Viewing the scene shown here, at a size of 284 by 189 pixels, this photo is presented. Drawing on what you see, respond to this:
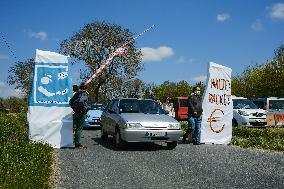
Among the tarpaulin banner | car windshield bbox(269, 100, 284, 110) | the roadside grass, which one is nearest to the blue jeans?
the tarpaulin banner

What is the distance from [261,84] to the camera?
190ft

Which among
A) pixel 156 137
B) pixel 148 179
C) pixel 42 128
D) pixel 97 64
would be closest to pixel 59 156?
pixel 42 128

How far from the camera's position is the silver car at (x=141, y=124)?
1195 cm

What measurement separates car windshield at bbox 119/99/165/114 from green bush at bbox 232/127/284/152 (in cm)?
319

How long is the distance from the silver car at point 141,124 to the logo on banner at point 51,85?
181 centimetres

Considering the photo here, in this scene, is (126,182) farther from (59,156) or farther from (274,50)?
(274,50)

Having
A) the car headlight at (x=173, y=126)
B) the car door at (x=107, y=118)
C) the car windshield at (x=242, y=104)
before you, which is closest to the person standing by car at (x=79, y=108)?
the car door at (x=107, y=118)

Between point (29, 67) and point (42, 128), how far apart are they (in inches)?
2460

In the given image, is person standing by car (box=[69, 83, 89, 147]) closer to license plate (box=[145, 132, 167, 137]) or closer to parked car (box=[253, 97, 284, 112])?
license plate (box=[145, 132, 167, 137])

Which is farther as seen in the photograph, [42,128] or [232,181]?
[42,128]

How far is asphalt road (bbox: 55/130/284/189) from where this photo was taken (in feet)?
24.1

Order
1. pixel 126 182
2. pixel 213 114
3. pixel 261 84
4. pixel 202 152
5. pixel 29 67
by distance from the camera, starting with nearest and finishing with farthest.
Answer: pixel 126 182 < pixel 202 152 < pixel 213 114 < pixel 261 84 < pixel 29 67

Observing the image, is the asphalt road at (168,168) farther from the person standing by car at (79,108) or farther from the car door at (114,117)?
the car door at (114,117)

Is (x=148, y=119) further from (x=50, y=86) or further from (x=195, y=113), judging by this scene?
(x=50, y=86)
